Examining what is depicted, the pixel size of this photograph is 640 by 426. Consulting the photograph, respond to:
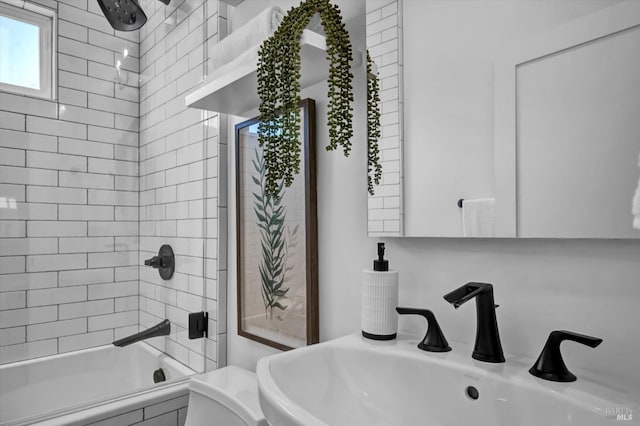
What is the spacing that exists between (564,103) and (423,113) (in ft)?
1.06

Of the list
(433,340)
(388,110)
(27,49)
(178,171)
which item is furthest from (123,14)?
(433,340)

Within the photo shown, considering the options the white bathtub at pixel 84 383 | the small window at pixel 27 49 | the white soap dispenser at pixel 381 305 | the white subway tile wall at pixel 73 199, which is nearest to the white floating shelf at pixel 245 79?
the white subway tile wall at pixel 73 199

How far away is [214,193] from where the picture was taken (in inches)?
67.9

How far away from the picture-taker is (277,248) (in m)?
1.43

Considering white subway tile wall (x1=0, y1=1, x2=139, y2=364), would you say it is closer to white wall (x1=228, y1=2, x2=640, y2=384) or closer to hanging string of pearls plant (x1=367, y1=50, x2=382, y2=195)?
white wall (x1=228, y1=2, x2=640, y2=384)

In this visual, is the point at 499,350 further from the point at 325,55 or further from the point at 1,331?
the point at 1,331

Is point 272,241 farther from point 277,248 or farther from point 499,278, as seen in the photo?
point 499,278

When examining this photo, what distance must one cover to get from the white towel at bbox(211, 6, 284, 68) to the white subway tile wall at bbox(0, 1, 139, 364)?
473 millimetres

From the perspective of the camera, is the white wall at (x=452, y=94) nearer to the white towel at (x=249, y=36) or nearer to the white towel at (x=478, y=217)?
the white towel at (x=478, y=217)

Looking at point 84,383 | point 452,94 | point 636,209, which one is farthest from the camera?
point 84,383

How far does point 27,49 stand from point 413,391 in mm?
1605

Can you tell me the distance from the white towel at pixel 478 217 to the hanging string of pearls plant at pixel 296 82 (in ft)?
0.95

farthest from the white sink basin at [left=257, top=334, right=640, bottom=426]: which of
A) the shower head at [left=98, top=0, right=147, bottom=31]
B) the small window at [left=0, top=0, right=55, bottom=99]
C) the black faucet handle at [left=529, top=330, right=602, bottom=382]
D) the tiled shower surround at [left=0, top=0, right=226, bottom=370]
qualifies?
the shower head at [left=98, top=0, right=147, bottom=31]

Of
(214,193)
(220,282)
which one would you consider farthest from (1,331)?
(214,193)
